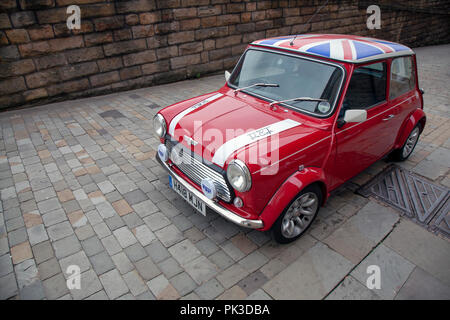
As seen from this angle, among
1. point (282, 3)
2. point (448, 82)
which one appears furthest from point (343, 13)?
point (448, 82)

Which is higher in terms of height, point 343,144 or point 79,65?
point 79,65

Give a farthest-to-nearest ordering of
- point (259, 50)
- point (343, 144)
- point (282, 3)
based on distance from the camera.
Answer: point (282, 3)
point (259, 50)
point (343, 144)

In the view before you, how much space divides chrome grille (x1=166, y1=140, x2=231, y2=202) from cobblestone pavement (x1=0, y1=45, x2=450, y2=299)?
58 centimetres

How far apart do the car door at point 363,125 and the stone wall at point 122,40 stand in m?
5.60

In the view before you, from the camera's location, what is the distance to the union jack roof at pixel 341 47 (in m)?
2.87

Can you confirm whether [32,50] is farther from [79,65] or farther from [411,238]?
[411,238]

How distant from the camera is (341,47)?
301 cm

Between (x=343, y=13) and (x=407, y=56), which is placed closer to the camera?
(x=407, y=56)

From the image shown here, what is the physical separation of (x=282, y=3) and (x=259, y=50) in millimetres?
6858

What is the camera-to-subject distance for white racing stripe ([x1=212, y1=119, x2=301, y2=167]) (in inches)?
96.2

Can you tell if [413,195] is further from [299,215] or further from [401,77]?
[299,215]

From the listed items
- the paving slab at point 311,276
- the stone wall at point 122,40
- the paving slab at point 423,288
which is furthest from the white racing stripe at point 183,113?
the stone wall at point 122,40

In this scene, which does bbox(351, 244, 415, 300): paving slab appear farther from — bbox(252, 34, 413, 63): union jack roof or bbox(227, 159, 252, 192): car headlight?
bbox(252, 34, 413, 63): union jack roof
